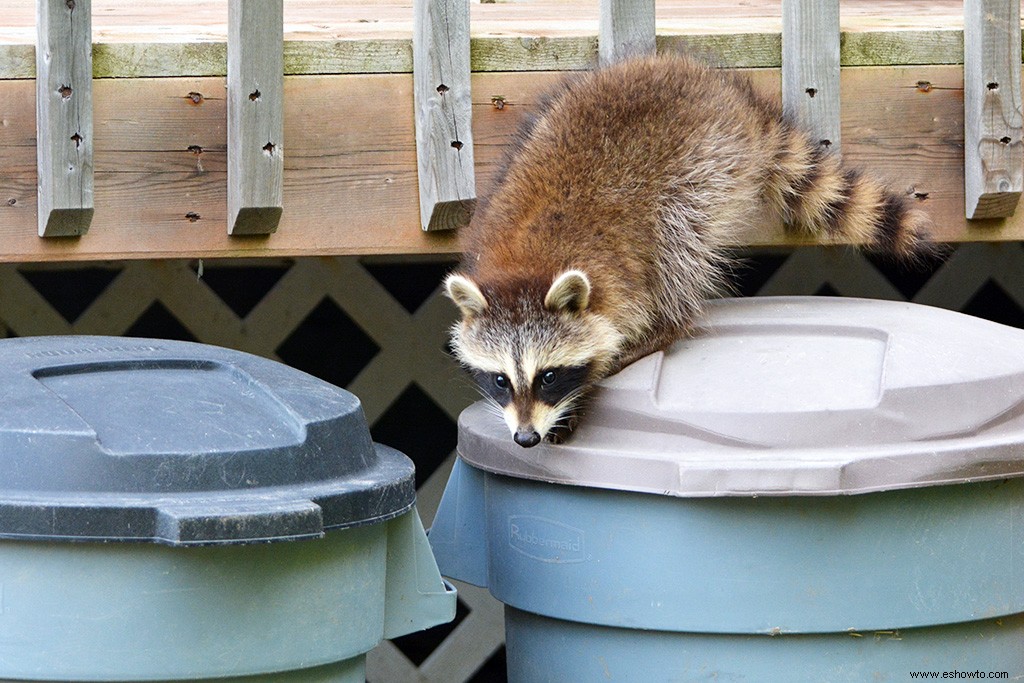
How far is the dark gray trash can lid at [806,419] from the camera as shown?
5.96 feet

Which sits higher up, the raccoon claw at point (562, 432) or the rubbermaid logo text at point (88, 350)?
the rubbermaid logo text at point (88, 350)

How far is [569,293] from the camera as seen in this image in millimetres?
2326

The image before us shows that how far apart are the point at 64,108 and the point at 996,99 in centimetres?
193

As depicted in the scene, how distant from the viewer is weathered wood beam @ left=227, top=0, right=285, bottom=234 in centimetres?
250

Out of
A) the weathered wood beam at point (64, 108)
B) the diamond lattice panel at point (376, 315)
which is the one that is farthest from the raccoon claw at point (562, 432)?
the diamond lattice panel at point (376, 315)

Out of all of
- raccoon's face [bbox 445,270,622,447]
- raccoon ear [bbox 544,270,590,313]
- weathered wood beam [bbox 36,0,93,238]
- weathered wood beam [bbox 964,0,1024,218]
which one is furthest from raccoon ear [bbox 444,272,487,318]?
weathered wood beam [bbox 964,0,1024,218]

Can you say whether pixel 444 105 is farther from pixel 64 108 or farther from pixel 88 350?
pixel 88 350

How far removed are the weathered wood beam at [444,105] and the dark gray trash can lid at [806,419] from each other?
66 cm

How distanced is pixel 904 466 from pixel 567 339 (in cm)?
72

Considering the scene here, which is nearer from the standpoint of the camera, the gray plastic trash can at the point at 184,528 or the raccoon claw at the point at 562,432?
the gray plastic trash can at the point at 184,528

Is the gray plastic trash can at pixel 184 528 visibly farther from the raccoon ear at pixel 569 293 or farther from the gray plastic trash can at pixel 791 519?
the raccoon ear at pixel 569 293

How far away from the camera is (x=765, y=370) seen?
2.00m

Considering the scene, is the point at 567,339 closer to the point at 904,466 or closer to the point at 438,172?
the point at 438,172

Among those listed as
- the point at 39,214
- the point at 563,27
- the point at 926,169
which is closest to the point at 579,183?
the point at 563,27
